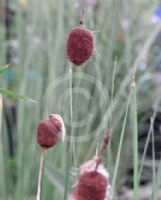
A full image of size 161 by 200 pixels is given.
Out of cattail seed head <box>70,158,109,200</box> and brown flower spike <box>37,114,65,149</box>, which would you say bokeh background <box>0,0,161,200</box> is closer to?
brown flower spike <box>37,114,65,149</box>

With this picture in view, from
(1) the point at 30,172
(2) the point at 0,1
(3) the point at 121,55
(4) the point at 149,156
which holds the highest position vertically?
(2) the point at 0,1

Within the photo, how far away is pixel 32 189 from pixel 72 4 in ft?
2.48

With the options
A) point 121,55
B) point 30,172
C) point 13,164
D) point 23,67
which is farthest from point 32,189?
Answer: point 121,55

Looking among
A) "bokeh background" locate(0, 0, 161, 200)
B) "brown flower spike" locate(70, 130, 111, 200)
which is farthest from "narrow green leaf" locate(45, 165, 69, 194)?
"brown flower spike" locate(70, 130, 111, 200)

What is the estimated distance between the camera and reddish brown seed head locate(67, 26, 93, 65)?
20.2 inches

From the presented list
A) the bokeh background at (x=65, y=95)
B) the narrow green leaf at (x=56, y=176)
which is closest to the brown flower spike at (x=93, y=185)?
the narrow green leaf at (x=56, y=176)

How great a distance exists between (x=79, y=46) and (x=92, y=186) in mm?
164

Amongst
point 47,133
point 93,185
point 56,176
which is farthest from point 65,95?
point 93,185

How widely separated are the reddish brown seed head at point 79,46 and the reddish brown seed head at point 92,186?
143mm

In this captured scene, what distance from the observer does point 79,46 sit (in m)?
0.52

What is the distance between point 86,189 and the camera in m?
0.40

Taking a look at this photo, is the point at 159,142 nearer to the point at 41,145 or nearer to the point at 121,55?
the point at 121,55

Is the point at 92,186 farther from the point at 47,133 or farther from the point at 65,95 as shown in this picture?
the point at 65,95

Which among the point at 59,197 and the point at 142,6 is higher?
the point at 142,6
